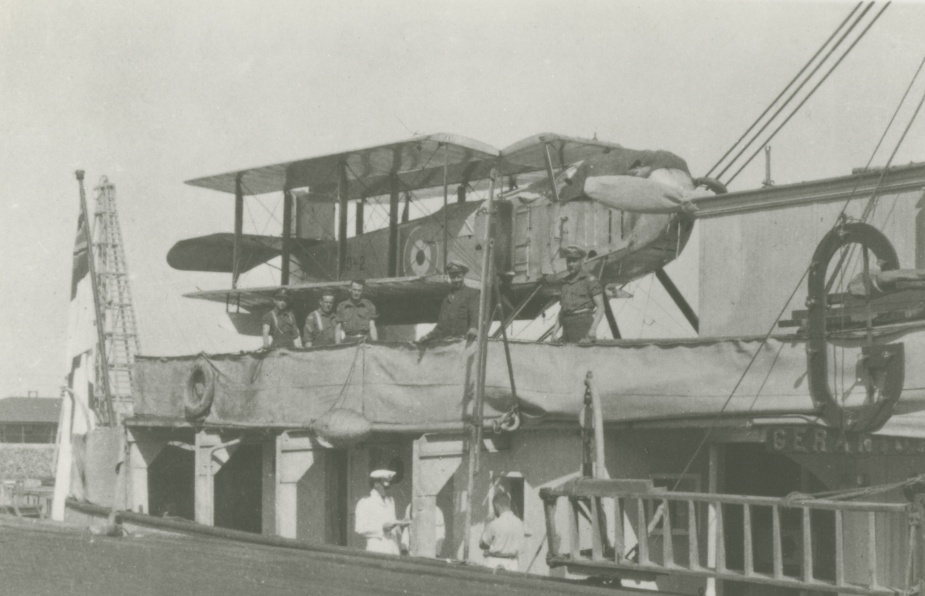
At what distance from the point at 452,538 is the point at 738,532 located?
3478mm

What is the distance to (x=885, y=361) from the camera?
962 cm

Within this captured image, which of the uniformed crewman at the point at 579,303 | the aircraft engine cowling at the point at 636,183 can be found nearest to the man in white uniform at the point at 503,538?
the uniformed crewman at the point at 579,303

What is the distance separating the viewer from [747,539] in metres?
7.84

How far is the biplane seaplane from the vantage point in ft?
52.5

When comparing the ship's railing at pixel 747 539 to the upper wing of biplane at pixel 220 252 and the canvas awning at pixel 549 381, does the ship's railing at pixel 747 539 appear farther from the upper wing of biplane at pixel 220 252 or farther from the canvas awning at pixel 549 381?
the upper wing of biplane at pixel 220 252

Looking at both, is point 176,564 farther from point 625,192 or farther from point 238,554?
point 625,192

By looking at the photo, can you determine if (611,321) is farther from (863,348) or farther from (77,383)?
(77,383)

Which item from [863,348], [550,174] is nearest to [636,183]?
[863,348]

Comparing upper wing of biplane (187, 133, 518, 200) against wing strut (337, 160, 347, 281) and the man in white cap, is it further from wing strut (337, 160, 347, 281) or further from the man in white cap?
the man in white cap

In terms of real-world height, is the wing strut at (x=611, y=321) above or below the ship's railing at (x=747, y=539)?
above

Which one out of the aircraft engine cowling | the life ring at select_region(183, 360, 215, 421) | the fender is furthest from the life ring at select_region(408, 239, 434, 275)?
the fender

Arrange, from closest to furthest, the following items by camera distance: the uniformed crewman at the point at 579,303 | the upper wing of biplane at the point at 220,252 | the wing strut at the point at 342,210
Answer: the uniformed crewman at the point at 579,303
the wing strut at the point at 342,210
the upper wing of biplane at the point at 220,252

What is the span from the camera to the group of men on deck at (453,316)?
531 inches

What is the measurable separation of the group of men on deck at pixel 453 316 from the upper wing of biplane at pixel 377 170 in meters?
2.80
